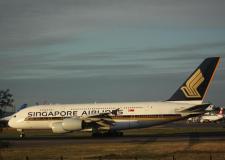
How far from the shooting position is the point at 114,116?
162ft

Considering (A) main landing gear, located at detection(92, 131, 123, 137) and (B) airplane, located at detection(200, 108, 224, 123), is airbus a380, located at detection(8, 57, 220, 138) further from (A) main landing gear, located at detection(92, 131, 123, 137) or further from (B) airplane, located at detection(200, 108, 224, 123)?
(B) airplane, located at detection(200, 108, 224, 123)

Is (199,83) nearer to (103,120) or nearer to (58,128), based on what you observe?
(103,120)

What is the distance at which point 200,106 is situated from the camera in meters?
46.8

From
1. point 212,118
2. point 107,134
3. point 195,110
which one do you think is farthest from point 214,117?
point 195,110

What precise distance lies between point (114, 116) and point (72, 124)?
454cm

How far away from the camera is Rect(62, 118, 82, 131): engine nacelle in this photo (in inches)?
1885

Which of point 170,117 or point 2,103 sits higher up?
point 2,103

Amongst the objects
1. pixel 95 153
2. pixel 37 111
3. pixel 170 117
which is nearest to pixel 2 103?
pixel 37 111

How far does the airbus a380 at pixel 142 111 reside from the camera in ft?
158

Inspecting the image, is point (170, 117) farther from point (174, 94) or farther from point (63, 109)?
point (63, 109)

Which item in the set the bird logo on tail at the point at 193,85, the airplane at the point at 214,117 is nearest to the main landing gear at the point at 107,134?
the bird logo on tail at the point at 193,85

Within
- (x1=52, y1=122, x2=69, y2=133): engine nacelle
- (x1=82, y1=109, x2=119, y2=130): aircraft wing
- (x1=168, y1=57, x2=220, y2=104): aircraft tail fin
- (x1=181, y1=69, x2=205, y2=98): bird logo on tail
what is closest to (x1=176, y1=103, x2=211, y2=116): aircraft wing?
(x1=168, y1=57, x2=220, y2=104): aircraft tail fin

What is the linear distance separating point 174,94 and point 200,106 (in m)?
4.63

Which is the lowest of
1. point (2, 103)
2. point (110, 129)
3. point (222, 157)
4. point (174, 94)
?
point (222, 157)
